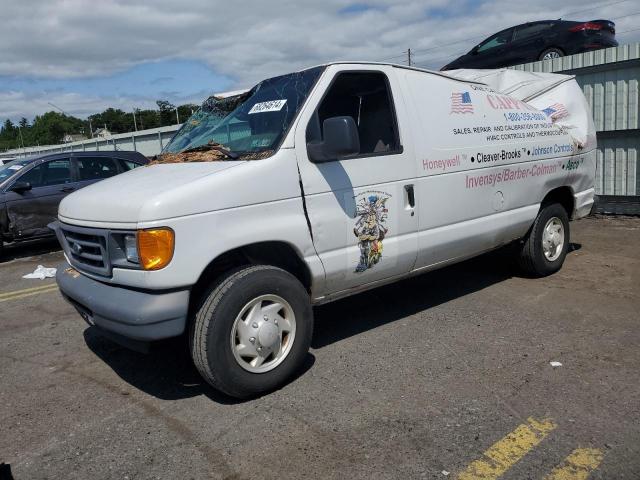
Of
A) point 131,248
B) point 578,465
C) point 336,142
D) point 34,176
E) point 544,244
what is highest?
point 336,142

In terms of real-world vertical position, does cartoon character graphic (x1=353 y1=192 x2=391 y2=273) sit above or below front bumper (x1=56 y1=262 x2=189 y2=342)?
above

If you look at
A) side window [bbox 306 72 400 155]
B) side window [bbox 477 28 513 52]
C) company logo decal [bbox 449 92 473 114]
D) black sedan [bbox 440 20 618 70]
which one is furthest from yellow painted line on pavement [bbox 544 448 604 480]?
side window [bbox 477 28 513 52]

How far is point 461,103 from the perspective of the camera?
4.97 m

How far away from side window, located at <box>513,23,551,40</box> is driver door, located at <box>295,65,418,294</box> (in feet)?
29.4

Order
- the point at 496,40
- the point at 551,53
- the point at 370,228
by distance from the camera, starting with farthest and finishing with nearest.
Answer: the point at 496,40 → the point at 551,53 → the point at 370,228

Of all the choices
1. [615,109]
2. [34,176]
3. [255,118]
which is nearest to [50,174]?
[34,176]

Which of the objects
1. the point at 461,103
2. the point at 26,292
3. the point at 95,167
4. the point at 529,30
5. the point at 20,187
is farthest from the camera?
the point at 529,30

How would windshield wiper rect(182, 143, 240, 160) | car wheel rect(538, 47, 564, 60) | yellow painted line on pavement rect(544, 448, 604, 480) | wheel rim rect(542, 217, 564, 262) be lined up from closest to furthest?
yellow painted line on pavement rect(544, 448, 604, 480) < windshield wiper rect(182, 143, 240, 160) < wheel rim rect(542, 217, 564, 262) < car wheel rect(538, 47, 564, 60)

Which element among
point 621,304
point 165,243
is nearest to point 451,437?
point 165,243

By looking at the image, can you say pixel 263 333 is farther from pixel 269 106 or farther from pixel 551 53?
pixel 551 53

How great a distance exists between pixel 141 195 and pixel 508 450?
8.12 feet

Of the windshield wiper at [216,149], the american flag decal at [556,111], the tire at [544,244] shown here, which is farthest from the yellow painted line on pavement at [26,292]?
the american flag decal at [556,111]

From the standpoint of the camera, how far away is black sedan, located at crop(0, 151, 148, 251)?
941 cm

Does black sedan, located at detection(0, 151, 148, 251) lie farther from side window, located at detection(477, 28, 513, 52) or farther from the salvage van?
side window, located at detection(477, 28, 513, 52)
